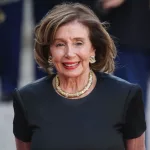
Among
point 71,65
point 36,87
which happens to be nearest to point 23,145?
point 36,87

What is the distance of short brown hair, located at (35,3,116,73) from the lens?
2.61 metres

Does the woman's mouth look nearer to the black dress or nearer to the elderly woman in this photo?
the elderly woman

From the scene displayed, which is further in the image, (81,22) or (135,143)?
(135,143)

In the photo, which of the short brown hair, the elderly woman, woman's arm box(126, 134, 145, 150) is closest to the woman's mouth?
the elderly woman

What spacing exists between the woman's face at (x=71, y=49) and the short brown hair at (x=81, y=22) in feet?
0.08

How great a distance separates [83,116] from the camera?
8.59ft

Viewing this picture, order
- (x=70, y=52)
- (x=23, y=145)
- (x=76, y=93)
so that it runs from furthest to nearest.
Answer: (x=23, y=145), (x=76, y=93), (x=70, y=52)

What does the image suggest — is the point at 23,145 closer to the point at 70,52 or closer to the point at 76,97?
the point at 76,97

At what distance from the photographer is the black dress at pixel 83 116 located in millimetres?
2588

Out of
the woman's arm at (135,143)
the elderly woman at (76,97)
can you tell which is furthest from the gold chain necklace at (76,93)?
the woman's arm at (135,143)

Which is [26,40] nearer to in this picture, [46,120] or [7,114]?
[7,114]

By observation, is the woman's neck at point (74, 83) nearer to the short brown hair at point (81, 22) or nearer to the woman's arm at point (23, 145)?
the short brown hair at point (81, 22)

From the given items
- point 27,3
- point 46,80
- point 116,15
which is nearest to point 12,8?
point 27,3

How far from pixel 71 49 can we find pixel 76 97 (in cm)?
23
